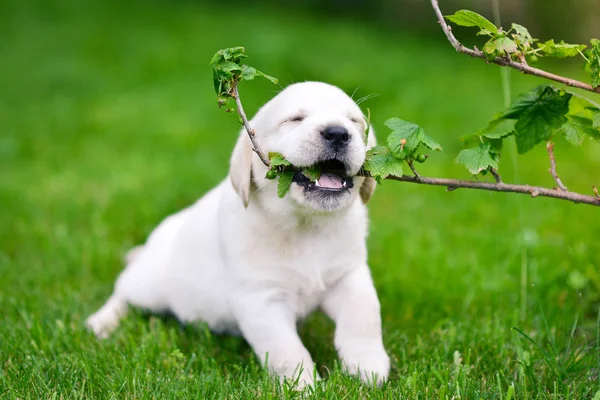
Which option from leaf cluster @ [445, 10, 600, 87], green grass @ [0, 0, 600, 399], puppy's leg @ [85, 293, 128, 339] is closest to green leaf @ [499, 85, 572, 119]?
leaf cluster @ [445, 10, 600, 87]

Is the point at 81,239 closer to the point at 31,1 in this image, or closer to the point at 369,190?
the point at 369,190

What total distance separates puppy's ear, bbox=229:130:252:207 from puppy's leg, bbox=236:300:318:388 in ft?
1.33

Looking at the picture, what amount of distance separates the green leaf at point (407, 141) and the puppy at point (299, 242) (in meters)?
0.26

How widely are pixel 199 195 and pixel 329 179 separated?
119 inches

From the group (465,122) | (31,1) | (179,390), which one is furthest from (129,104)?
(31,1)

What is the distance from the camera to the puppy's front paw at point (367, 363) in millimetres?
2613

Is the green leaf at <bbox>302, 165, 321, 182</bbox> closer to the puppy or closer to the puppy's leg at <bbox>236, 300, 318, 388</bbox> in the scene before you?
the puppy

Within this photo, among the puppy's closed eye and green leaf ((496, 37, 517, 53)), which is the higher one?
green leaf ((496, 37, 517, 53))

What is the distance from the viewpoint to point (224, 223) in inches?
119

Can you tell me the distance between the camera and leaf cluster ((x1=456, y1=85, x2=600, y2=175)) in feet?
7.77

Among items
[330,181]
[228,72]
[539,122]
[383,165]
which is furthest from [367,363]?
[228,72]

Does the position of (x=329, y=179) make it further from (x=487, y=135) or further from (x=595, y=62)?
(x=595, y=62)

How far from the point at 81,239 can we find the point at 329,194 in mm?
2620

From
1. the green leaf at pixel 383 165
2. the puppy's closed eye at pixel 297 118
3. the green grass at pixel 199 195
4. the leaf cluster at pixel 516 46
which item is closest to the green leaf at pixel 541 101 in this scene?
the leaf cluster at pixel 516 46
